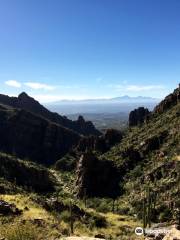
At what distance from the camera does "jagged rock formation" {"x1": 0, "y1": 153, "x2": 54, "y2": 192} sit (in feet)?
345

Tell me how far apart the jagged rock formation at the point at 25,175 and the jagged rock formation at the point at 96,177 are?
1014 cm

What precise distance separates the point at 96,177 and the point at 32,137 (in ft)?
309

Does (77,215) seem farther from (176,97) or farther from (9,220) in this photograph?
(176,97)

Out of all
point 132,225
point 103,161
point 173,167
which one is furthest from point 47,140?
point 132,225

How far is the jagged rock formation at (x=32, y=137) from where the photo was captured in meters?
190

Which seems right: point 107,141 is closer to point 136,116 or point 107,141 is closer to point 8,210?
point 136,116

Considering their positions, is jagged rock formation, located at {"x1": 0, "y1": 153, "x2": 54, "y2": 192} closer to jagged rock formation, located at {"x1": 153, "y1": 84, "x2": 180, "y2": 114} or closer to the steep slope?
the steep slope

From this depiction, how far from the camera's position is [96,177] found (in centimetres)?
10375

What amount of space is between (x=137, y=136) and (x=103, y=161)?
779 inches

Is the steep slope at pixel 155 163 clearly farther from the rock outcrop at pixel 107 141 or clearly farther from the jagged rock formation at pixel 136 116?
the jagged rock formation at pixel 136 116

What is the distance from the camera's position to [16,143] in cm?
19100

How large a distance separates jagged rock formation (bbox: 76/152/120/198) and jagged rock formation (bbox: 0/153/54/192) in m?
10.1

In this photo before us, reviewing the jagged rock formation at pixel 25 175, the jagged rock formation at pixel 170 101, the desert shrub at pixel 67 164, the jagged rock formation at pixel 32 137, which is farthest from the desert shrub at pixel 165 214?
the jagged rock formation at pixel 32 137

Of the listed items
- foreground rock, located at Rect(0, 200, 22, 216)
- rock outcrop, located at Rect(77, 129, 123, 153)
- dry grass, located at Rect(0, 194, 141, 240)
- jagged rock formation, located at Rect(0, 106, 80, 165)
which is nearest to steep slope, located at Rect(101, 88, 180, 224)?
rock outcrop, located at Rect(77, 129, 123, 153)
